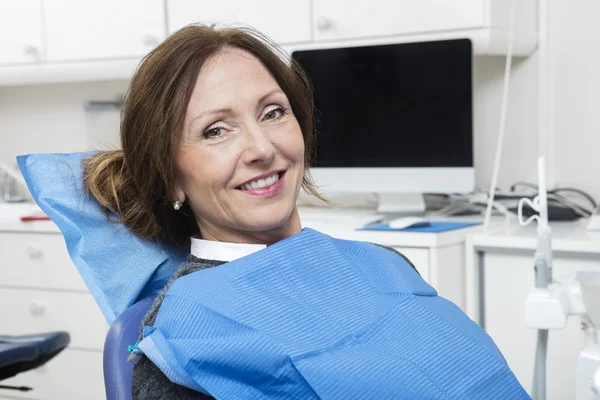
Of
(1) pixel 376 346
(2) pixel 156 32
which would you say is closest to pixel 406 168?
(2) pixel 156 32

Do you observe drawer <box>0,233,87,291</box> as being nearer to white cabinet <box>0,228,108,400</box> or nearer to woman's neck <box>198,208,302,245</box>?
white cabinet <box>0,228,108,400</box>

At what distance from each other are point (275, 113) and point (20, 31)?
6.49 ft

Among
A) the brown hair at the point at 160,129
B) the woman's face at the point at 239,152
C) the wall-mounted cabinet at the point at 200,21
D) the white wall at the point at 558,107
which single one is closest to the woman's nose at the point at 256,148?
the woman's face at the point at 239,152

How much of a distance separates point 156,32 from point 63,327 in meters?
1.02

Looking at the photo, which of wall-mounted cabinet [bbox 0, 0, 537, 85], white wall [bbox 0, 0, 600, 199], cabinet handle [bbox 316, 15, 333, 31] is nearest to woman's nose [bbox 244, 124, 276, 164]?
wall-mounted cabinet [bbox 0, 0, 537, 85]

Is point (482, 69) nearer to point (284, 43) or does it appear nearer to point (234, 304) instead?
point (284, 43)

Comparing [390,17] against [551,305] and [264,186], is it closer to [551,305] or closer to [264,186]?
[264,186]

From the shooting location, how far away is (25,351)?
1.79 metres

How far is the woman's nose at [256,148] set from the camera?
123cm

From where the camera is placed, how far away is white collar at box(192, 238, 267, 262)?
1295 millimetres

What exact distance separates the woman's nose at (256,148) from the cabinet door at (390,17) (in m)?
1.18

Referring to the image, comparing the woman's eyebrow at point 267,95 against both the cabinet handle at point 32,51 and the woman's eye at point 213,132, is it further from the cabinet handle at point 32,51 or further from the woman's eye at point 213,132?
the cabinet handle at point 32,51

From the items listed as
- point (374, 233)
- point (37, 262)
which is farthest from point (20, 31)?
point (374, 233)

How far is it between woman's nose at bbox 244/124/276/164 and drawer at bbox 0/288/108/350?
1584 millimetres
